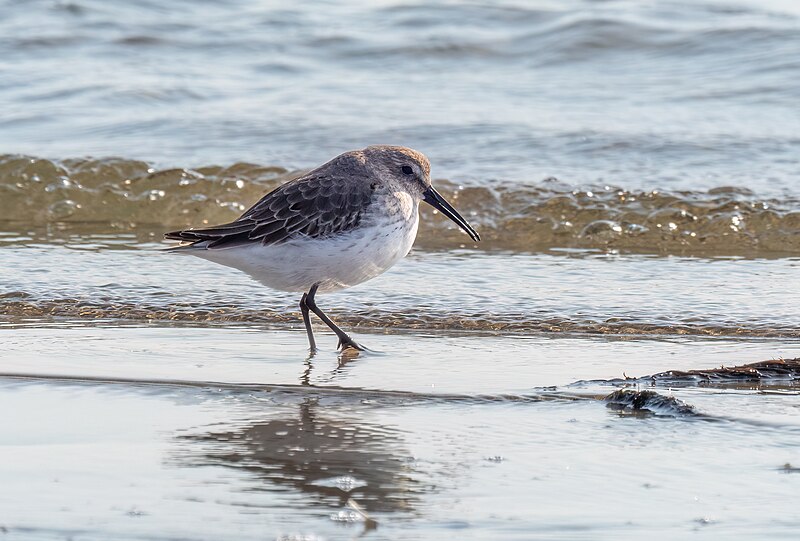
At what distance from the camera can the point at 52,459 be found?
139 inches

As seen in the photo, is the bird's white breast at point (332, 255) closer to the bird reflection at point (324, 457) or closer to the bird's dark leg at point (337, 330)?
the bird's dark leg at point (337, 330)

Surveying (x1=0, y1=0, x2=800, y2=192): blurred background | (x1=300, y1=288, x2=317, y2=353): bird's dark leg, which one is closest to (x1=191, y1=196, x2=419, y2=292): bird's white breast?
(x1=300, y1=288, x2=317, y2=353): bird's dark leg

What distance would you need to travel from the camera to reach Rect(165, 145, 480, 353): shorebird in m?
5.03

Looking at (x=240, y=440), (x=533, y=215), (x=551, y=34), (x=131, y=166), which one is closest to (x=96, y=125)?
(x=131, y=166)

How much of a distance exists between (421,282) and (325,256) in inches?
57.7

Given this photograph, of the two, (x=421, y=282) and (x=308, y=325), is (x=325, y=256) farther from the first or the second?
(x=421, y=282)

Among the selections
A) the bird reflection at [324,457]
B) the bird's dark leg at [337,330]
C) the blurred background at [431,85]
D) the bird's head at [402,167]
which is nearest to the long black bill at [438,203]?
the bird's head at [402,167]

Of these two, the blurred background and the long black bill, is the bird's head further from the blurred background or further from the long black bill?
the blurred background

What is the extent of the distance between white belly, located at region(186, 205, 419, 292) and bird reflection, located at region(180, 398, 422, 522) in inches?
39.4

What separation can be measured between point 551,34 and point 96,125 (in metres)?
5.21

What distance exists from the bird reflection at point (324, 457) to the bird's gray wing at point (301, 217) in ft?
3.59

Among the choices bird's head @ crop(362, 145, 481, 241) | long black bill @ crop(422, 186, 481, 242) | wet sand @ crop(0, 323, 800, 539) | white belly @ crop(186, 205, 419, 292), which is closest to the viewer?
wet sand @ crop(0, 323, 800, 539)

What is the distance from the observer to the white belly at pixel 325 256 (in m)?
5.02

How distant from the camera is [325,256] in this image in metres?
5.05
